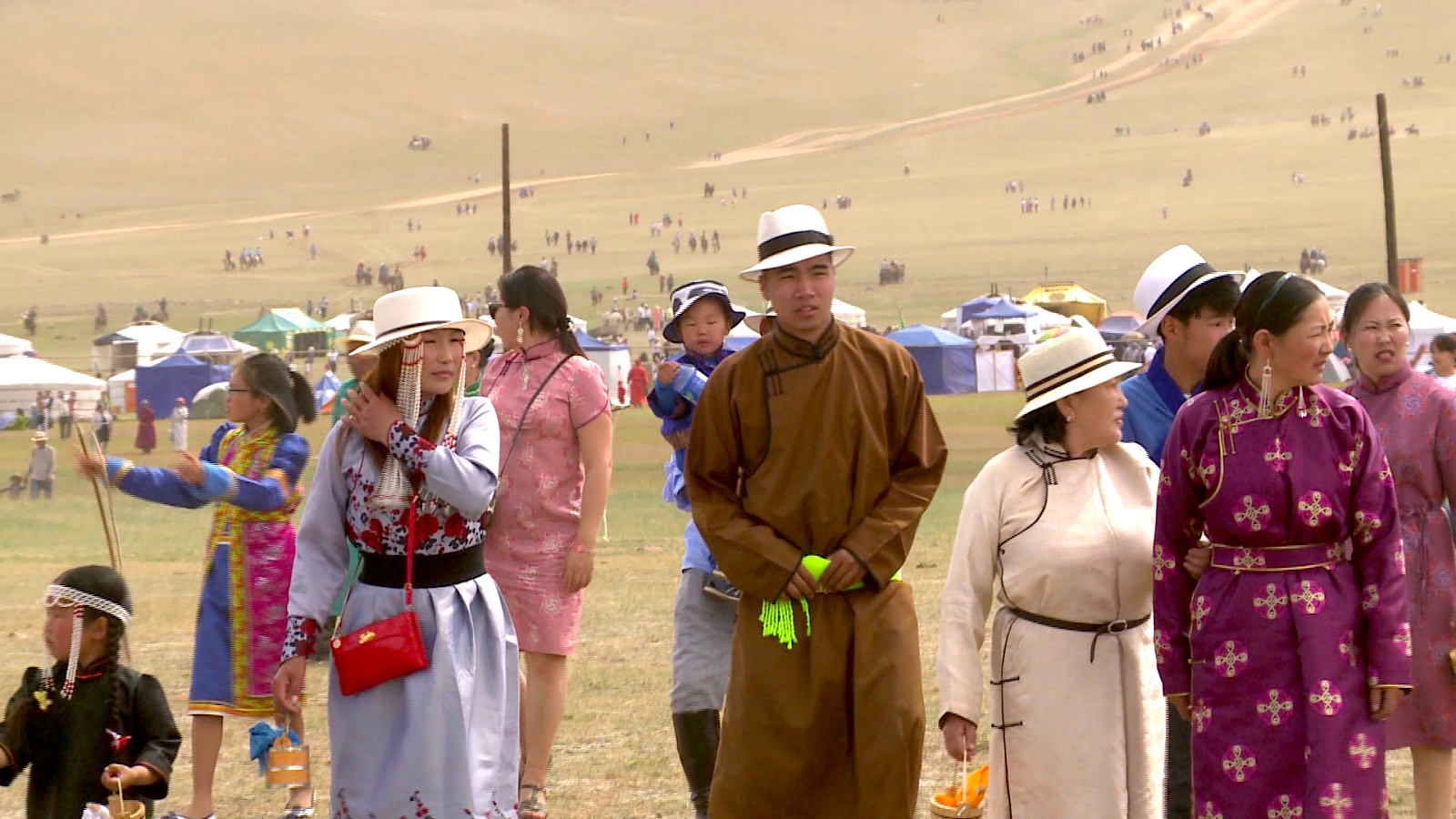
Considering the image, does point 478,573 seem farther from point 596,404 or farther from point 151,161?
point 151,161

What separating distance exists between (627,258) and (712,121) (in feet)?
162

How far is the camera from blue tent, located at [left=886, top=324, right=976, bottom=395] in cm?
3991

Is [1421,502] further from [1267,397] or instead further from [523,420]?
[523,420]

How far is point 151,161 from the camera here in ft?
366

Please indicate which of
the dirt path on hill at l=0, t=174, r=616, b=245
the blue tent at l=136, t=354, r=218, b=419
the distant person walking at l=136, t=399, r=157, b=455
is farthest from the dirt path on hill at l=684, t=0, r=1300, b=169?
the distant person walking at l=136, t=399, r=157, b=455

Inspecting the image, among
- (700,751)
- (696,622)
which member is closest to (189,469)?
(696,622)

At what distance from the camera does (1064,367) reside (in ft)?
15.3

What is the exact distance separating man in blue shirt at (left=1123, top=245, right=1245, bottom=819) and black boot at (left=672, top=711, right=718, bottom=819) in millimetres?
1436

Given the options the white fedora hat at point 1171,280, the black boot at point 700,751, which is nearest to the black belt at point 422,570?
the black boot at point 700,751

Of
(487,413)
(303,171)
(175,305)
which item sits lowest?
(487,413)

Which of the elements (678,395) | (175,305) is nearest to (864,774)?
(678,395)

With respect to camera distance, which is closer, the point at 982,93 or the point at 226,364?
the point at 226,364

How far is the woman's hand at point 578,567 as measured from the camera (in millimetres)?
6246

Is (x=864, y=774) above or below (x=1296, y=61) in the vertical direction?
below
